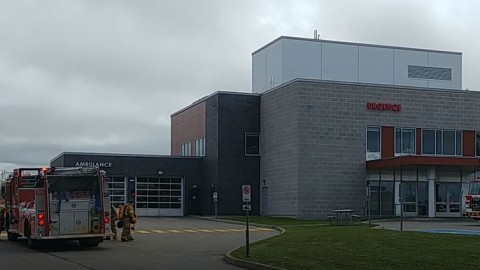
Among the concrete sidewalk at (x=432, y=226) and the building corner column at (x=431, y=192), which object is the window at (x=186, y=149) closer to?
the building corner column at (x=431, y=192)

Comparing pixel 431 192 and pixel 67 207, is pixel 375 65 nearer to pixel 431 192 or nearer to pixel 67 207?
pixel 431 192

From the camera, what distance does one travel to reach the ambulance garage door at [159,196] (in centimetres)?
5553

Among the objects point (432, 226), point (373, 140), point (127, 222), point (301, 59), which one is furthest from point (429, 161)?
point (127, 222)

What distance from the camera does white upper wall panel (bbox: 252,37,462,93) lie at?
206ft

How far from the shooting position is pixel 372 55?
214 feet

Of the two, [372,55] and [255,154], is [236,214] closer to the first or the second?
[255,154]

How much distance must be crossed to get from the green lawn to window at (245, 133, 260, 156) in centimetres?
2795

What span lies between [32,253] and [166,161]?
32548mm

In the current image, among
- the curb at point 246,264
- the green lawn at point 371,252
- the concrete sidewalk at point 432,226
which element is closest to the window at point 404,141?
the concrete sidewalk at point 432,226

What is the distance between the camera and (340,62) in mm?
64188

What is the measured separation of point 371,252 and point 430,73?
52.2m

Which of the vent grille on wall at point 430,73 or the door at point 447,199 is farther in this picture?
the vent grille on wall at point 430,73

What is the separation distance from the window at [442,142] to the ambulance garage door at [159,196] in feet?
62.1

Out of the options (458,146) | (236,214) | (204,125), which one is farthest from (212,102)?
(458,146)
